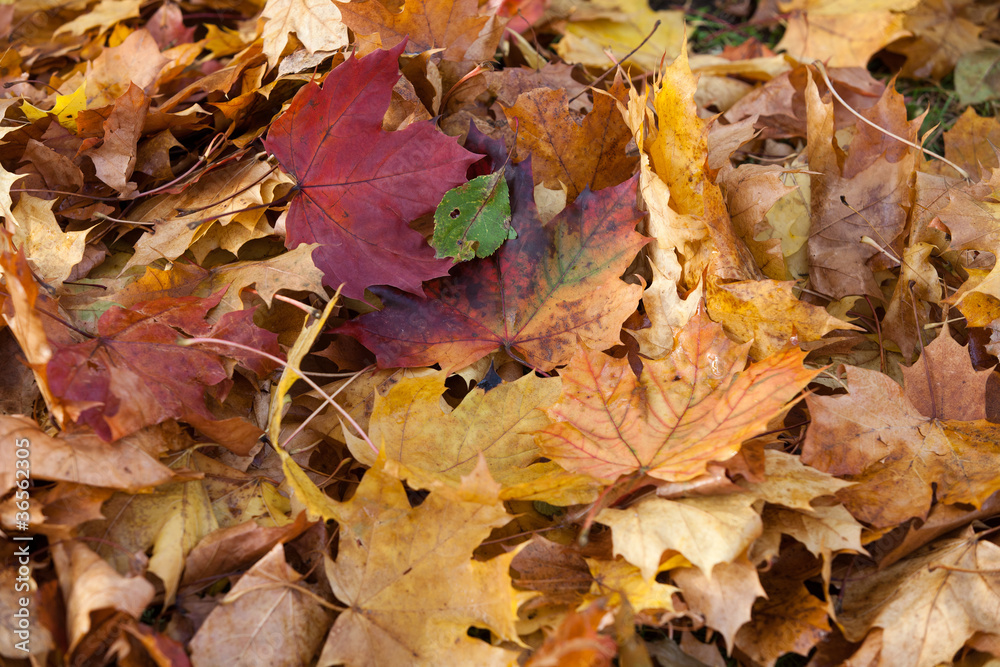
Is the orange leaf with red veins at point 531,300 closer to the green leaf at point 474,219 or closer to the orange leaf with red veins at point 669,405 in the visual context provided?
the green leaf at point 474,219

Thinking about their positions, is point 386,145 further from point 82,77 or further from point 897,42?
point 897,42

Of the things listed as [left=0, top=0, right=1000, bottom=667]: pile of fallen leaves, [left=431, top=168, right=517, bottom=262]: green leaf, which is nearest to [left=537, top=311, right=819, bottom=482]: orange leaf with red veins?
[left=0, top=0, right=1000, bottom=667]: pile of fallen leaves

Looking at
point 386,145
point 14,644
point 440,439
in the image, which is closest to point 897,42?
point 386,145

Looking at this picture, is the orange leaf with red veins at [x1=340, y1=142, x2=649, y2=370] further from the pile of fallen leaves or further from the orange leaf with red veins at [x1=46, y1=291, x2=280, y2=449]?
the orange leaf with red veins at [x1=46, y1=291, x2=280, y2=449]

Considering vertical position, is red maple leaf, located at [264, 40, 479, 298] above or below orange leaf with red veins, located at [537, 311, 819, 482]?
above

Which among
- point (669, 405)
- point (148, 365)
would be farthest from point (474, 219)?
point (148, 365)

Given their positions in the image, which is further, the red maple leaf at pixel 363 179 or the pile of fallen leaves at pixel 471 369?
the red maple leaf at pixel 363 179

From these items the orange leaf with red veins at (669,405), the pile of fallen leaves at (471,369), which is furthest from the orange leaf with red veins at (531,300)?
the orange leaf with red veins at (669,405)

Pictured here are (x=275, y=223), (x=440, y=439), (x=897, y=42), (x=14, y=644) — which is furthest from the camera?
(x=897, y=42)
